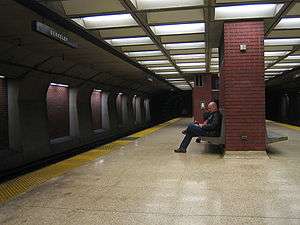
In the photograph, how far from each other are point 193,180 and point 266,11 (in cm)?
409

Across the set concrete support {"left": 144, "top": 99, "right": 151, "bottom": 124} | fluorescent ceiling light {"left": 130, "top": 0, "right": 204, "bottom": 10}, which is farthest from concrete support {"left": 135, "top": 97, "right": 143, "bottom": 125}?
fluorescent ceiling light {"left": 130, "top": 0, "right": 204, "bottom": 10}

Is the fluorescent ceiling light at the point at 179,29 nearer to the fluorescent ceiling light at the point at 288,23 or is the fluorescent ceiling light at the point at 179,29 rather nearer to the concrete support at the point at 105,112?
the fluorescent ceiling light at the point at 288,23

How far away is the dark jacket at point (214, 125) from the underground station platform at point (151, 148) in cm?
3

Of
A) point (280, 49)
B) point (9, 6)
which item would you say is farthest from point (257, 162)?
point (280, 49)

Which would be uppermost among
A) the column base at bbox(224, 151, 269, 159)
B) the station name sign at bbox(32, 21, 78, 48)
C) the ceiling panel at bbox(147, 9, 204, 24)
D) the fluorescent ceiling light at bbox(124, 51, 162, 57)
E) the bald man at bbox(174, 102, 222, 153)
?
the ceiling panel at bbox(147, 9, 204, 24)

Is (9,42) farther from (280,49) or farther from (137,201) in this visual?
(280,49)

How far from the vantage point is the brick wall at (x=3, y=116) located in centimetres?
1173

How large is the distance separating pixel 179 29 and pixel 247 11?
79.3 inches

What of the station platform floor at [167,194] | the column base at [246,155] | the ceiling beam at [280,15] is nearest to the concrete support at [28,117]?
the station platform floor at [167,194]

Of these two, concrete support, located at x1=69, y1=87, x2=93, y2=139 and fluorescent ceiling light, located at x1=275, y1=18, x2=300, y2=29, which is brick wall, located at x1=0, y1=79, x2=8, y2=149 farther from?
fluorescent ceiling light, located at x1=275, y1=18, x2=300, y2=29

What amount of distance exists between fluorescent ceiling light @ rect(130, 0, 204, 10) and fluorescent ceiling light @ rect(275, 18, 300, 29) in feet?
8.84

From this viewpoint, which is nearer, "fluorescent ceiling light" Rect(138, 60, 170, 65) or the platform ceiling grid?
the platform ceiling grid

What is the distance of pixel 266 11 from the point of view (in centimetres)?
726

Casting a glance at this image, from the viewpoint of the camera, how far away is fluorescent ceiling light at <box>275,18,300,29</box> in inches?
321
